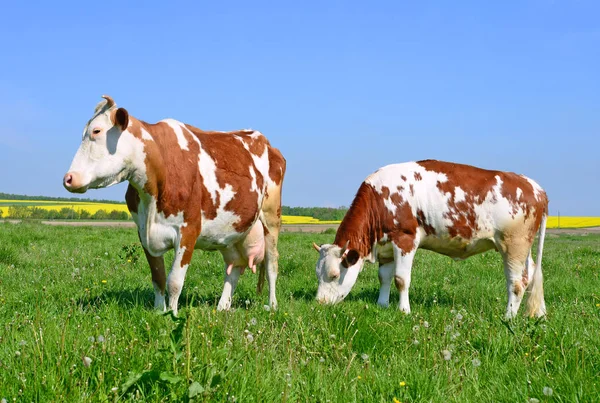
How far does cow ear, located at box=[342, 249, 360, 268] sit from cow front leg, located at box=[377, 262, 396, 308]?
24.9 inches

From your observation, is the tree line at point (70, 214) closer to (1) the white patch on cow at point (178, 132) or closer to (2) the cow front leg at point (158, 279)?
(1) the white patch on cow at point (178, 132)

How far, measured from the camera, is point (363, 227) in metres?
8.30

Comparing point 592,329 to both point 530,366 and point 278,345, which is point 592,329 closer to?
point 530,366

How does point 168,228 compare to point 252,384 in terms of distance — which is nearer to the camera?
point 252,384

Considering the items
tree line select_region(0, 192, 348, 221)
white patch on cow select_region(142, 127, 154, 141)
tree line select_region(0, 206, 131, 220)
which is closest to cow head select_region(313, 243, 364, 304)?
white patch on cow select_region(142, 127, 154, 141)

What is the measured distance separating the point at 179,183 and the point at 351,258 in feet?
10.1

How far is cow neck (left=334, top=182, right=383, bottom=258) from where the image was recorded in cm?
827

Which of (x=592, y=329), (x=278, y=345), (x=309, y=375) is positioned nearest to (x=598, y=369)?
(x=592, y=329)

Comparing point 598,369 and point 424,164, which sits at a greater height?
point 424,164

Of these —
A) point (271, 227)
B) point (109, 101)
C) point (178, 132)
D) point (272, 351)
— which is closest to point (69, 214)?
point (271, 227)

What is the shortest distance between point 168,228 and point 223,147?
1.42 meters

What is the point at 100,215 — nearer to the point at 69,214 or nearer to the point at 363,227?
the point at 69,214

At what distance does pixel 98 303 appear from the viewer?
6773mm

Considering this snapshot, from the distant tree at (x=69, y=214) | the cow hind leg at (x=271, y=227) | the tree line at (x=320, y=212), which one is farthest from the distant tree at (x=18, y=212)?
the cow hind leg at (x=271, y=227)
